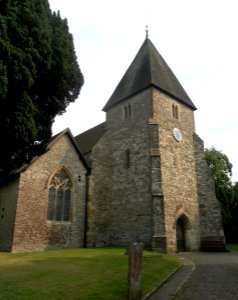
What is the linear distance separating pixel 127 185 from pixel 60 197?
5.17 m

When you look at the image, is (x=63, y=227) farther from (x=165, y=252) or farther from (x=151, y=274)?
(x=151, y=274)

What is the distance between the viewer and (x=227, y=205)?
34844 millimetres

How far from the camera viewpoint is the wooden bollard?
7.95 metres

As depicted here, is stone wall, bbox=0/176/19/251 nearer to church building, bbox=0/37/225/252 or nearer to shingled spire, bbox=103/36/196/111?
church building, bbox=0/37/225/252

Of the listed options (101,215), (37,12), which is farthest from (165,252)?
(37,12)

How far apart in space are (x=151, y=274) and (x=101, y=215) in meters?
12.4

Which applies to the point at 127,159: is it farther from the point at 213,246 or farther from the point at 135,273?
the point at 135,273

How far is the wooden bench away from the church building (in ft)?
1.43

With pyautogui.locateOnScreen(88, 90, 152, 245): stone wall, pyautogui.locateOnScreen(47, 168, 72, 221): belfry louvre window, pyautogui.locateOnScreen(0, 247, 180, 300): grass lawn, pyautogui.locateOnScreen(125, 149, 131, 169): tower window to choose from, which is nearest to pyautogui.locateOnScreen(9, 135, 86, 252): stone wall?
pyautogui.locateOnScreen(47, 168, 72, 221): belfry louvre window

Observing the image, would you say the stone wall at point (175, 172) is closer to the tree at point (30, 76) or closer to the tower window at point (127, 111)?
the tower window at point (127, 111)

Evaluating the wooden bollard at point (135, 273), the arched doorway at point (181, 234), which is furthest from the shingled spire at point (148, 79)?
the wooden bollard at point (135, 273)

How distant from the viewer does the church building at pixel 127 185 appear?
1991 centimetres

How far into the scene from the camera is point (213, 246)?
22828mm

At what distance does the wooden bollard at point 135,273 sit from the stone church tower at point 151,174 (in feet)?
38.5
